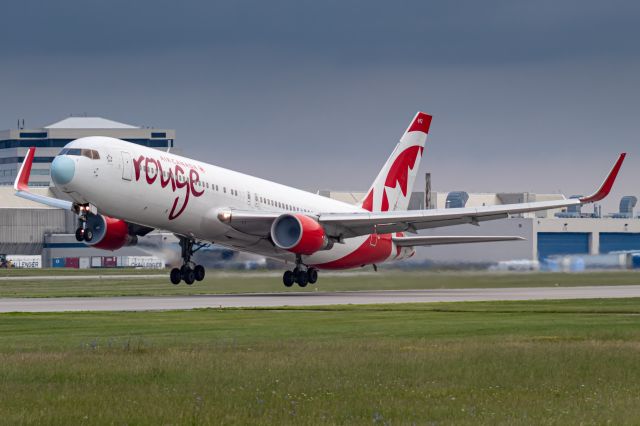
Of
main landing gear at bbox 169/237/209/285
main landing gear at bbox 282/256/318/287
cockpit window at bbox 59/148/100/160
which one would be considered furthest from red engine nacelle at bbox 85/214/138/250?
main landing gear at bbox 282/256/318/287

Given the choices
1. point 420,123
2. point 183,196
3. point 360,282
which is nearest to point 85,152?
point 183,196

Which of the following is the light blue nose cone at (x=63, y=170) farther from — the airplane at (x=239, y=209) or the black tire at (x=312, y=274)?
the black tire at (x=312, y=274)

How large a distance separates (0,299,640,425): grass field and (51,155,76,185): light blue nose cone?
12316mm

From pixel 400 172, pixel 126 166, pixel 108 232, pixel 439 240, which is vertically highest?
pixel 400 172

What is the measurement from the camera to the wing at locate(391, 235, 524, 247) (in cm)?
6000

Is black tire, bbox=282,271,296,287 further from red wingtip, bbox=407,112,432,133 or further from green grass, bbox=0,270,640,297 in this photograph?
red wingtip, bbox=407,112,432,133

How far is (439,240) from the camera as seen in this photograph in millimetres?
61844

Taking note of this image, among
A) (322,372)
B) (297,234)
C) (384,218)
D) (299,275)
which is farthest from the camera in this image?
(299,275)

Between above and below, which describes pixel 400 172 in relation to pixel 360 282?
above

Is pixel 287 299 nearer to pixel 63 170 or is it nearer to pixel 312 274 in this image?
pixel 312 274

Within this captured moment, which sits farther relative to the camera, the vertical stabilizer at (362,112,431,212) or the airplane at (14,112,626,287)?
the vertical stabilizer at (362,112,431,212)

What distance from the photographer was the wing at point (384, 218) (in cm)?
5306

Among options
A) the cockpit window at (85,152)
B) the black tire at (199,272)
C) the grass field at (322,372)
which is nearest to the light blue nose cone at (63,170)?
the cockpit window at (85,152)

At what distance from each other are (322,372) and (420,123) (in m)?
45.4
